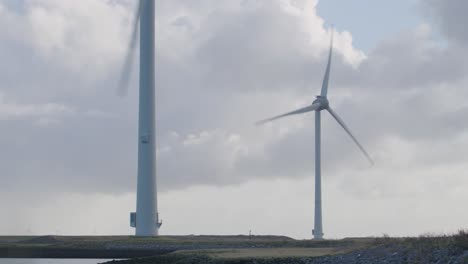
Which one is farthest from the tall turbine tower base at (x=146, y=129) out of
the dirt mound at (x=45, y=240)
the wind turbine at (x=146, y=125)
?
the dirt mound at (x=45, y=240)

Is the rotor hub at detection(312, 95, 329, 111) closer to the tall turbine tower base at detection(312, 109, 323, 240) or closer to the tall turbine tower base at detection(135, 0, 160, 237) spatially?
the tall turbine tower base at detection(312, 109, 323, 240)

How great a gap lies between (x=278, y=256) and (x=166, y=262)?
31.0ft

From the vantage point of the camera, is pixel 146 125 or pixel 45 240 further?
pixel 45 240

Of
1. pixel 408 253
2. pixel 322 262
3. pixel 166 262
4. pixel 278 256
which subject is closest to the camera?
pixel 408 253

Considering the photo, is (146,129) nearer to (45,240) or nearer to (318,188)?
(318,188)

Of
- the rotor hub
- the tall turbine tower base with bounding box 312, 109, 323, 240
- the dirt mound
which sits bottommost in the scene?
the dirt mound

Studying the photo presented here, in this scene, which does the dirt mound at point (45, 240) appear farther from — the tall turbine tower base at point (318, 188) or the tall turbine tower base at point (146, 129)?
the tall turbine tower base at point (318, 188)

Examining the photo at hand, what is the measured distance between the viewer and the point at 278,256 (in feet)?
207

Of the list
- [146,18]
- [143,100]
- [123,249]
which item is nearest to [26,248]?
[123,249]

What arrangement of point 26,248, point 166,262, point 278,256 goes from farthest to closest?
point 26,248 < point 166,262 < point 278,256

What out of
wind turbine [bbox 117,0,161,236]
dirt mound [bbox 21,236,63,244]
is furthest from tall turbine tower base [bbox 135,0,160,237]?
dirt mound [bbox 21,236,63,244]

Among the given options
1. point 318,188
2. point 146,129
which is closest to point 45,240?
point 146,129

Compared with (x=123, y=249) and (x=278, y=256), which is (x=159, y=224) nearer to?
(x=123, y=249)

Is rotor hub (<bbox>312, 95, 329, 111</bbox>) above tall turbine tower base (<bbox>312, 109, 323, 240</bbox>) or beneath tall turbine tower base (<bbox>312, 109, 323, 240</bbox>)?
above
